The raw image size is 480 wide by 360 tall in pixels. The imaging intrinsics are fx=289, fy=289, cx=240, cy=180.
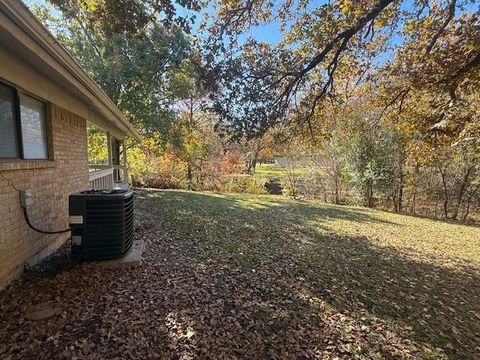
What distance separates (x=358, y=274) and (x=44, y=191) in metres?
4.86

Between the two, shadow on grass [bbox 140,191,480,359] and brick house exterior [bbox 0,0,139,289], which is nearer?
brick house exterior [bbox 0,0,139,289]

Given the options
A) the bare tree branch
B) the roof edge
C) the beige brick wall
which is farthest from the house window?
the bare tree branch

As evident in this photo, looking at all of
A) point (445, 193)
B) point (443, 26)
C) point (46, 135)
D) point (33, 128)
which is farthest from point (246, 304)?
point (445, 193)

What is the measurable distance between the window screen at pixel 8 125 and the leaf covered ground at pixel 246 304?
4.68 ft

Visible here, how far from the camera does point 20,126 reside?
339 cm

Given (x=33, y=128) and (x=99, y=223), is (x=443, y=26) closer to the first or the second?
(x=99, y=223)

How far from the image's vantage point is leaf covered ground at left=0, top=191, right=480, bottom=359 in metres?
2.46

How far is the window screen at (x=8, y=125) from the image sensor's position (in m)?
3.10

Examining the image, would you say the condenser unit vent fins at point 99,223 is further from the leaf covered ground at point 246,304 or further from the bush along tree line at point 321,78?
the bush along tree line at point 321,78

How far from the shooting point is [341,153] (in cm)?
1429

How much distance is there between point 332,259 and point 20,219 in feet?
15.7

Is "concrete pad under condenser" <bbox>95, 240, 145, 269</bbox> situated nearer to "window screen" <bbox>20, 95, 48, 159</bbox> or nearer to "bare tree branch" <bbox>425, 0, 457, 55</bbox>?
"window screen" <bbox>20, 95, 48, 159</bbox>

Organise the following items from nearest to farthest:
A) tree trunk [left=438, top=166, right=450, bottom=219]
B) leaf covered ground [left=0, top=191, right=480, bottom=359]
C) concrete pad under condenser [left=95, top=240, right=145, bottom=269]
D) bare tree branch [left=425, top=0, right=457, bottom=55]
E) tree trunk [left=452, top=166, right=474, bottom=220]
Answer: leaf covered ground [left=0, top=191, right=480, bottom=359]
concrete pad under condenser [left=95, top=240, right=145, bottom=269]
bare tree branch [left=425, top=0, right=457, bottom=55]
tree trunk [left=452, top=166, right=474, bottom=220]
tree trunk [left=438, top=166, right=450, bottom=219]

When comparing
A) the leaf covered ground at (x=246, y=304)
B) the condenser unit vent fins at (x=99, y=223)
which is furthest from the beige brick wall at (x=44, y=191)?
the condenser unit vent fins at (x=99, y=223)
